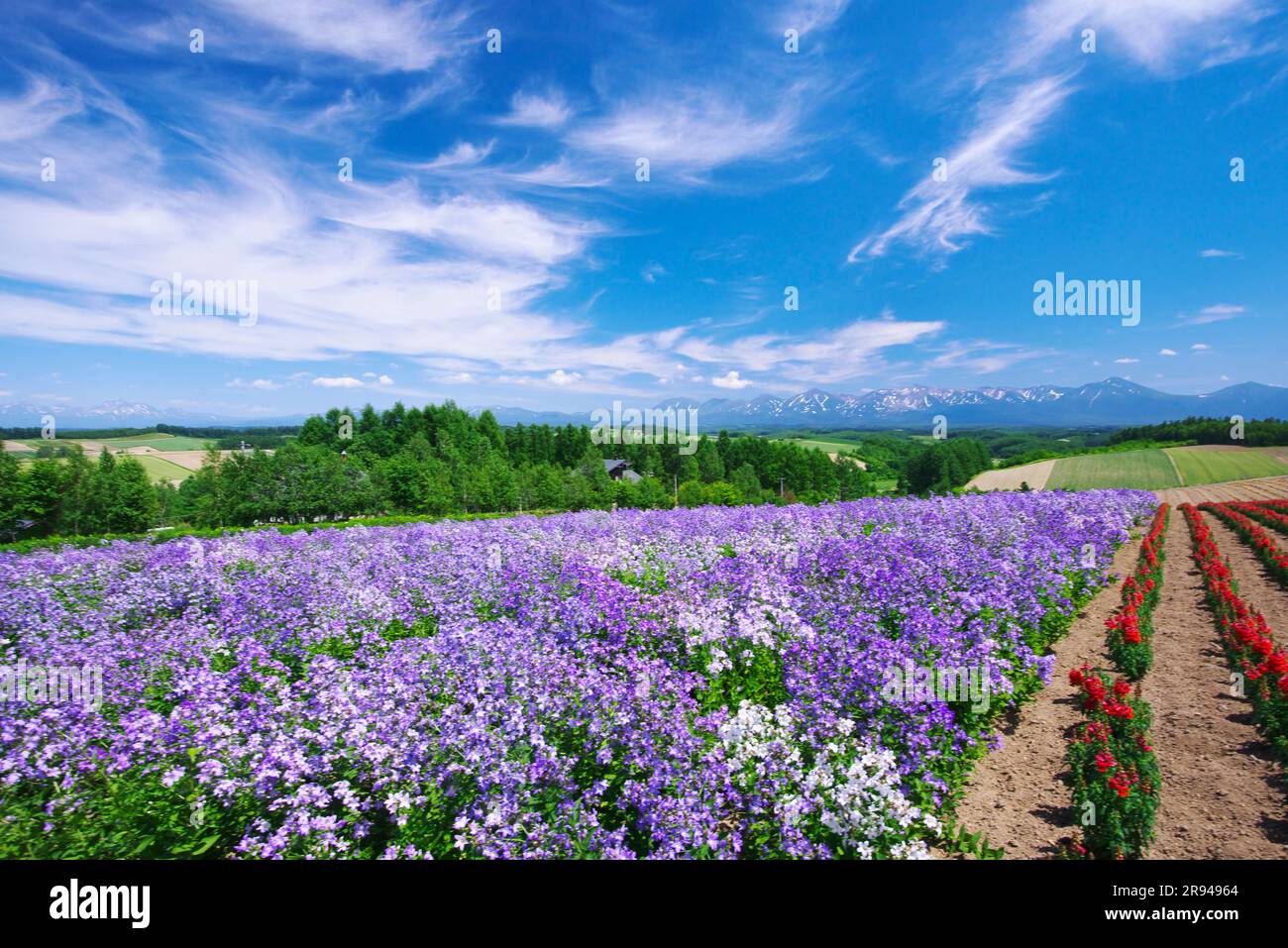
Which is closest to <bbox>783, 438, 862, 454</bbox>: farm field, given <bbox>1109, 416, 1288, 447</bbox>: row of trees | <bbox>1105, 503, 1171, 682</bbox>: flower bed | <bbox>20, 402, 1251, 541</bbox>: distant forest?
<bbox>20, 402, 1251, 541</bbox>: distant forest

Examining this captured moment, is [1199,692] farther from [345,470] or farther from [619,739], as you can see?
[345,470]

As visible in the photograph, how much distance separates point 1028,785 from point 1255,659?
20.3ft

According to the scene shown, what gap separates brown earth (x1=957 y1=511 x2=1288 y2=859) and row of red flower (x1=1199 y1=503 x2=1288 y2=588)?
32.3 ft

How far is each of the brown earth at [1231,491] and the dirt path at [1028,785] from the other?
45690mm

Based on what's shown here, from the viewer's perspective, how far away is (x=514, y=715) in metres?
4.27

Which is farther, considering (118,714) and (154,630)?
(154,630)

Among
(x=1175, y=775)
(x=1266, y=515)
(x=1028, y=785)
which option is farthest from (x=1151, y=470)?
(x=1028, y=785)

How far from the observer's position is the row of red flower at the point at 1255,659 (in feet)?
21.2

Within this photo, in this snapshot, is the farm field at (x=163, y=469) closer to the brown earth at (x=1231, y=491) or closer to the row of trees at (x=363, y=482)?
the row of trees at (x=363, y=482)

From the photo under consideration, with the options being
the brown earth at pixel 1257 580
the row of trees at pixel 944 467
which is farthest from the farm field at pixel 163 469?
the row of trees at pixel 944 467

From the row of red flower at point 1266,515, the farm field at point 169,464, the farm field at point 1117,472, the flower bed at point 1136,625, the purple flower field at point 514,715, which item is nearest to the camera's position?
the purple flower field at point 514,715
